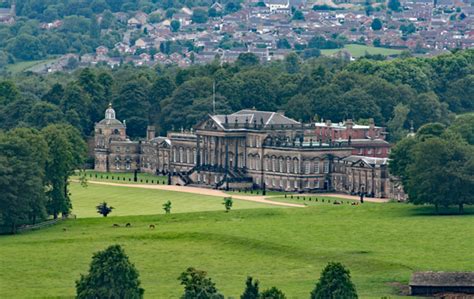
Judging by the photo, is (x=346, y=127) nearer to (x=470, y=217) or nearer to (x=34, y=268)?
(x=470, y=217)

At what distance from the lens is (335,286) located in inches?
4542

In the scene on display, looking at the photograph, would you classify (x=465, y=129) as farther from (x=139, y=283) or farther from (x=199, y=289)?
(x=199, y=289)

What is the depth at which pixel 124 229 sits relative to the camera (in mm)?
151500

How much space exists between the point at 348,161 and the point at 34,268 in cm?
5773

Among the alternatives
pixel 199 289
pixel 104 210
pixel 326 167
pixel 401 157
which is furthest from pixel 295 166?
pixel 199 289

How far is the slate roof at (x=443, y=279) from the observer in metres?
123

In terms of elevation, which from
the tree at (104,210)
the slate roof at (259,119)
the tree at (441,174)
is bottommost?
the tree at (104,210)

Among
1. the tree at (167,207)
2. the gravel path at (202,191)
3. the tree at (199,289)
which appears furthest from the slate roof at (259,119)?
the tree at (199,289)

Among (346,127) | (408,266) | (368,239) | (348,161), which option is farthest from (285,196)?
(408,266)

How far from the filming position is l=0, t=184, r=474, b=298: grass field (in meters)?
129

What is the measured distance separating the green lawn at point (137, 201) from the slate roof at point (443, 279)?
147ft

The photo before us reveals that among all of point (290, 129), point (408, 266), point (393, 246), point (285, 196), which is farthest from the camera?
point (290, 129)

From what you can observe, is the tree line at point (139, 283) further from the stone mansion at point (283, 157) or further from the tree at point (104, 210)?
the stone mansion at point (283, 157)

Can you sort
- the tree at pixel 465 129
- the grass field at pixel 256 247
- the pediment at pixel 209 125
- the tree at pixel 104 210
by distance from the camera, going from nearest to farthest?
the grass field at pixel 256 247 < the tree at pixel 104 210 < the tree at pixel 465 129 < the pediment at pixel 209 125
